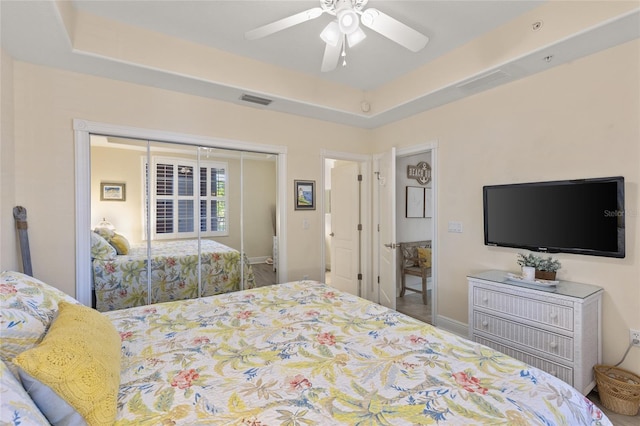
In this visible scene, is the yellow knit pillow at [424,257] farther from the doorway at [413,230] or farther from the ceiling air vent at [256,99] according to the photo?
the ceiling air vent at [256,99]

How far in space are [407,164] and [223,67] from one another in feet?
10.3

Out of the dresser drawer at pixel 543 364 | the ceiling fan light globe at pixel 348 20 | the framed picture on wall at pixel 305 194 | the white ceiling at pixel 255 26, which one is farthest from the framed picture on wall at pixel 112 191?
the dresser drawer at pixel 543 364

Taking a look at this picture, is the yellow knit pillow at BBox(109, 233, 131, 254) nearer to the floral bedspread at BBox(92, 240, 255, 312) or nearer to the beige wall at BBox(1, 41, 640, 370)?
the floral bedspread at BBox(92, 240, 255, 312)

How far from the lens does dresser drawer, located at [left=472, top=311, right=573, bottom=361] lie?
2.11 m

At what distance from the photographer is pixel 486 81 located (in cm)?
277

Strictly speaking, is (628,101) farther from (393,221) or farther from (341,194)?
(341,194)

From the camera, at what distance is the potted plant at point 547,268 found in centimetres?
236

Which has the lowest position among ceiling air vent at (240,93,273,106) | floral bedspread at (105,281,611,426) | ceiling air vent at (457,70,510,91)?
floral bedspread at (105,281,611,426)

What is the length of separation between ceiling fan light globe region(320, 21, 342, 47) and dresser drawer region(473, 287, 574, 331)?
230cm

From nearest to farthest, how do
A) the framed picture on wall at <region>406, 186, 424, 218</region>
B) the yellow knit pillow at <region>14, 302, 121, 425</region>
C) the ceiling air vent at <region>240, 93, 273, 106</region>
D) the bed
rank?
the yellow knit pillow at <region>14, 302, 121, 425</region>, the bed, the ceiling air vent at <region>240, 93, 273, 106</region>, the framed picture on wall at <region>406, 186, 424, 218</region>

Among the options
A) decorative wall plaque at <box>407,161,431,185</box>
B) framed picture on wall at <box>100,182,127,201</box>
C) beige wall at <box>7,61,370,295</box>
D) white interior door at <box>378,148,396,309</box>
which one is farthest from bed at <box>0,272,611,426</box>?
decorative wall plaque at <box>407,161,431,185</box>

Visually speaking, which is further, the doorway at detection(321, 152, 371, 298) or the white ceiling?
the doorway at detection(321, 152, 371, 298)

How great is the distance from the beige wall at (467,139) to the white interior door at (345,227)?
4.18ft

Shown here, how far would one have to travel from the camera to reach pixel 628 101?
2.14 meters
